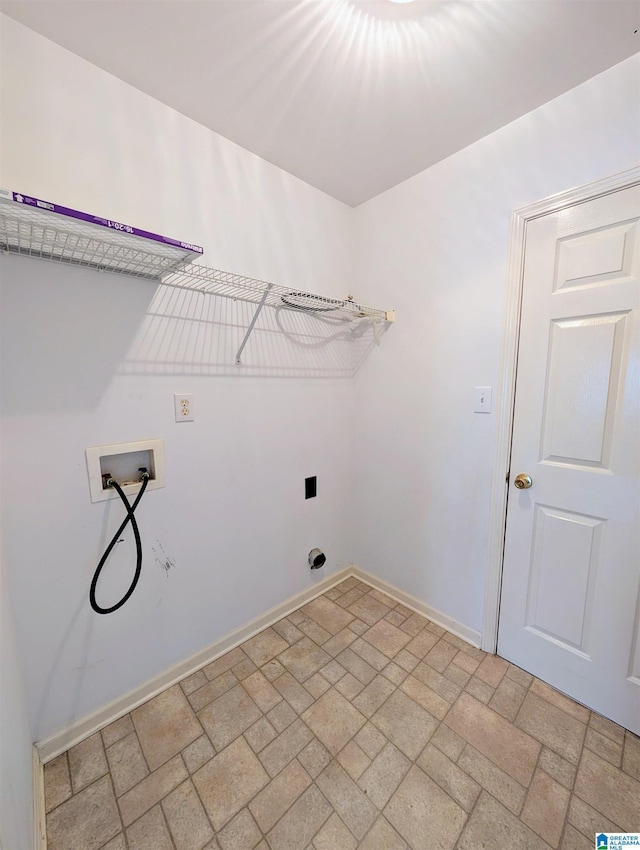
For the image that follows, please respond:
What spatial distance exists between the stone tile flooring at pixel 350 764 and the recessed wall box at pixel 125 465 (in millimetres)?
954

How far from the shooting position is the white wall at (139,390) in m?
1.08

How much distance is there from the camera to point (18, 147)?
102cm

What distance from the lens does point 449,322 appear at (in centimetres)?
167

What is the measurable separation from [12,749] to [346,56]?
7.38 feet

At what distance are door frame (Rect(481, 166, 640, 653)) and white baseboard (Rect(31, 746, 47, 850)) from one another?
1.80m

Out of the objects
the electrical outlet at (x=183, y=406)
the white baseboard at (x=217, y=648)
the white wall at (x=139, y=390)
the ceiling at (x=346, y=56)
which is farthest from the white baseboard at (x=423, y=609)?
the ceiling at (x=346, y=56)

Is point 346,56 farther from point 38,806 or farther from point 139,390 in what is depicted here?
point 38,806

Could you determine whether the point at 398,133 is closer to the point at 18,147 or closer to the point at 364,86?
the point at 364,86

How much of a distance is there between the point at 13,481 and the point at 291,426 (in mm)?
1169

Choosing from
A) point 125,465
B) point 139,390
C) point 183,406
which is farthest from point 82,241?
point 125,465

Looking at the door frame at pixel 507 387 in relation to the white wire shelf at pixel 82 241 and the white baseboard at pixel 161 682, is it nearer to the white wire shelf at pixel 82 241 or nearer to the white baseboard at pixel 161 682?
the white baseboard at pixel 161 682

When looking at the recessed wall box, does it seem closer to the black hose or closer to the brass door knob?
the black hose

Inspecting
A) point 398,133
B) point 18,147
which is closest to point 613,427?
point 398,133

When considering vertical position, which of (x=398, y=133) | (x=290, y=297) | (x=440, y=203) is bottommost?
(x=290, y=297)
